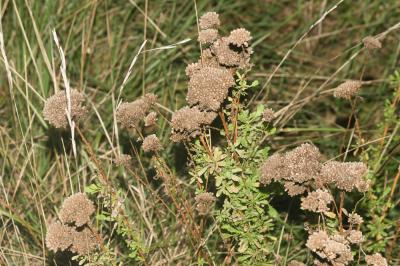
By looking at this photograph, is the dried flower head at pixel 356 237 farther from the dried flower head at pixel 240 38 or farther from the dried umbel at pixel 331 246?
the dried flower head at pixel 240 38

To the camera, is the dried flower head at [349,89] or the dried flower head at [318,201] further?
the dried flower head at [349,89]

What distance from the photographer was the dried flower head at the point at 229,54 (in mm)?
2445

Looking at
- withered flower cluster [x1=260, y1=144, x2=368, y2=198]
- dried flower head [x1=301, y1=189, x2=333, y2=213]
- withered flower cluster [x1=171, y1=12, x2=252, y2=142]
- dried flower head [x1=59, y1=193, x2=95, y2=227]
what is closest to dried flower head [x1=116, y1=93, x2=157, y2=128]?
withered flower cluster [x1=171, y1=12, x2=252, y2=142]

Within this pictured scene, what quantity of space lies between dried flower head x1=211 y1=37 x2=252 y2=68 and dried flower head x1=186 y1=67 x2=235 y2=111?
0.20 ft

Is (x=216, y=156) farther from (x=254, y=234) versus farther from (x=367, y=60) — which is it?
(x=367, y=60)

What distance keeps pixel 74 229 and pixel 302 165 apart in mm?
948

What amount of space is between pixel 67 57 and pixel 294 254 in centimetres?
193

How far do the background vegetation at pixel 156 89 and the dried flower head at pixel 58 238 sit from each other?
69 cm

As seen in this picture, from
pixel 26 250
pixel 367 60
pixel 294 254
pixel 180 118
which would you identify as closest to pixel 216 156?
pixel 180 118

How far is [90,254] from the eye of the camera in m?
2.58

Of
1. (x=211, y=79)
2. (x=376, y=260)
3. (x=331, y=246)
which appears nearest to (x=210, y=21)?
(x=211, y=79)

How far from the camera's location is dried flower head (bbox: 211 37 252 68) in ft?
8.02

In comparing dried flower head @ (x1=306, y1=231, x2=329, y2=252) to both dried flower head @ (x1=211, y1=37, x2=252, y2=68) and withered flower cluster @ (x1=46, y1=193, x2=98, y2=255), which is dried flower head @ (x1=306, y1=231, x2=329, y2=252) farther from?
withered flower cluster @ (x1=46, y1=193, x2=98, y2=255)

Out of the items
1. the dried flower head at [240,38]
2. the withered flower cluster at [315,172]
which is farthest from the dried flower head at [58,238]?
the dried flower head at [240,38]
